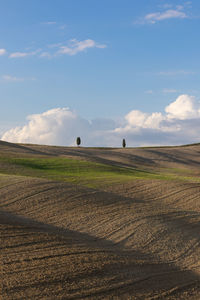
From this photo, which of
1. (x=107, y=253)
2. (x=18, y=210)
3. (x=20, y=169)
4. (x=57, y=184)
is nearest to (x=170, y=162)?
(x=20, y=169)

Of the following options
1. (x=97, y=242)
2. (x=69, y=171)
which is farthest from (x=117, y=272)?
(x=69, y=171)

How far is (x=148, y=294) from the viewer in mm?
9812

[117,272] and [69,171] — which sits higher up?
[69,171]

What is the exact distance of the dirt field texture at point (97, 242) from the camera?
9.77m

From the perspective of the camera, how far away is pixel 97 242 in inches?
529

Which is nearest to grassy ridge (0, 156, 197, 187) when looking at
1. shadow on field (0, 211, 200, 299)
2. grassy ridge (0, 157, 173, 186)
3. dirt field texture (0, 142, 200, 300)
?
grassy ridge (0, 157, 173, 186)

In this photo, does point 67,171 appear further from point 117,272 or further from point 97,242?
point 117,272

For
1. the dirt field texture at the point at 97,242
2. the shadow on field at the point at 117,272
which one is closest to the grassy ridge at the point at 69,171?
the dirt field texture at the point at 97,242

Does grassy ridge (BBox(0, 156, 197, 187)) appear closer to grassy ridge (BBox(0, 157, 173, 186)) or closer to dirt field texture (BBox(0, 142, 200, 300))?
grassy ridge (BBox(0, 157, 173, 186))

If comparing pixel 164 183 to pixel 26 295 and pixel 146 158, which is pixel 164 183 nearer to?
pixel 26 295

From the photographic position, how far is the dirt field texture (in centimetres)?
977

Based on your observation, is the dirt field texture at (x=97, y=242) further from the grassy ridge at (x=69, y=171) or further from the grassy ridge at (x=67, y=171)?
the grassy ridge at (x=67, y=171)

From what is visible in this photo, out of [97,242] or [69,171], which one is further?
[69,171]

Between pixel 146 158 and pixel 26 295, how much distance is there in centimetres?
5219
